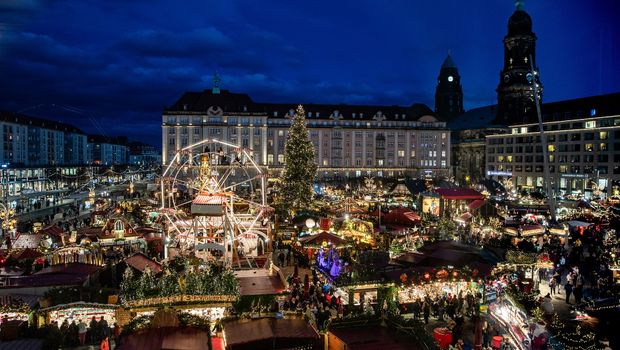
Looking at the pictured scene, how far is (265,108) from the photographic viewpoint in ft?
296

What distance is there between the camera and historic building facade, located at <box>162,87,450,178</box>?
84375 mm

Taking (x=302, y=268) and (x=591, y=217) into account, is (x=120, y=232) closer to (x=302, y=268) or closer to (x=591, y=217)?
(x=302, y=268)

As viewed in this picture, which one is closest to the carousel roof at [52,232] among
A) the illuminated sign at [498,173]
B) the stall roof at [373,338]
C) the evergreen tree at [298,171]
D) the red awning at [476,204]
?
the evergreen tree at [298,171]

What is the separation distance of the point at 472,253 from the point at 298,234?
13.2 metres

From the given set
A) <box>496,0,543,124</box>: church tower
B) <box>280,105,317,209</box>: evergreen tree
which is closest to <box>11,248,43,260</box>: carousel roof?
<box>280,105,317,209</box>: evergreen tree

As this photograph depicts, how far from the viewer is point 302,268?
25.7 m

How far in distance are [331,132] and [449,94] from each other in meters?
53.5

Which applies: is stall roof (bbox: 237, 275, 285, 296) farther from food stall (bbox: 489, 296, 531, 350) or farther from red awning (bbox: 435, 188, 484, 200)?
red awning (bbox: 435, 188, 484, 200)

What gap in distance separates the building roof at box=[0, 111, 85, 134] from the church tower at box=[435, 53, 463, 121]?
4176 inches

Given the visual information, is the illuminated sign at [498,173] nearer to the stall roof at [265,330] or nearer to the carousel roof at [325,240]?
the carousel roof at [325,240]

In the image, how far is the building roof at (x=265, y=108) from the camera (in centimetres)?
8488

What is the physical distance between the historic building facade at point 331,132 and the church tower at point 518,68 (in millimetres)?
13948

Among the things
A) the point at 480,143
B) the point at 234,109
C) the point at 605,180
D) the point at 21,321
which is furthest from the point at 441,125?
the point at 21,321

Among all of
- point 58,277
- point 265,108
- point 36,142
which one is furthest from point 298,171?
point 36,142
